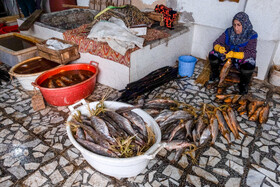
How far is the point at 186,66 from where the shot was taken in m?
5.41

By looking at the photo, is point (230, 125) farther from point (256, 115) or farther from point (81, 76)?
point (81, 76)

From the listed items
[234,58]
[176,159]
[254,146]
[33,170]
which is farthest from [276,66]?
[33,170]

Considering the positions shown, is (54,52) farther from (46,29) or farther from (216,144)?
(216,144)

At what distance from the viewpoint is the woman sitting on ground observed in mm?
4626

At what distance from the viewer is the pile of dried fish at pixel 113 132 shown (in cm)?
260

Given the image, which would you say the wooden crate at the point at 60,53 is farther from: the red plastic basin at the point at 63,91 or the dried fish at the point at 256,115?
the dried fish at the point at 256,115

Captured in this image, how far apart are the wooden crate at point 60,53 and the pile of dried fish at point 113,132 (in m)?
2.14

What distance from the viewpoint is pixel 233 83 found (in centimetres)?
509

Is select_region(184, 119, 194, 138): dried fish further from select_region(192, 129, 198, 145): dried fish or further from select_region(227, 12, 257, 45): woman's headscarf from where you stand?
select_region(227, 12, 257, 45): woman's headscarf

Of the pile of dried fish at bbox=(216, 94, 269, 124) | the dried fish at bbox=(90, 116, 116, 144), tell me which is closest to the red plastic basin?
the dried fish at bbox=(90, 116, 116, 144)

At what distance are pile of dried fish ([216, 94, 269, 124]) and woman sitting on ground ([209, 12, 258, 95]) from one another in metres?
0.64

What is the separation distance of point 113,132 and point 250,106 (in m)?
2.82

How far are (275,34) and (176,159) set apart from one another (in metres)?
3.95

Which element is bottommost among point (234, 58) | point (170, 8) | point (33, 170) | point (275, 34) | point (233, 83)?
point (33, 170)
